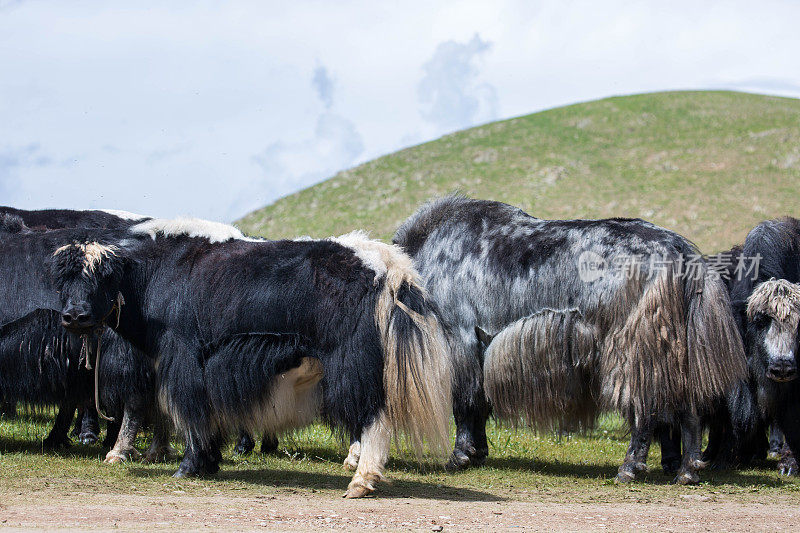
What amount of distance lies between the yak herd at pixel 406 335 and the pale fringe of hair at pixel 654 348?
16mm

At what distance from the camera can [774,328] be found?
Answer: 7.88 m

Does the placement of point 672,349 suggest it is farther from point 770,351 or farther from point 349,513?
point 349,513

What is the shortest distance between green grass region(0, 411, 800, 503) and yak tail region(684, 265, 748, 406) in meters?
0.85

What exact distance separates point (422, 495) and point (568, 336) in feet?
6.15

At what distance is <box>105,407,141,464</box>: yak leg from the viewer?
7605 mm

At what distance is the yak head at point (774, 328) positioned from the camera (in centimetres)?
775

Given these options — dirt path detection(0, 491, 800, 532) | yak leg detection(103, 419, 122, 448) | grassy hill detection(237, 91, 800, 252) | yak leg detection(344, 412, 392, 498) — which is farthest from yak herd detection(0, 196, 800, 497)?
grassy hill detection(237, 91, 800, 252)

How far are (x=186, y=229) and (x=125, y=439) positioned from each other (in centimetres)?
189

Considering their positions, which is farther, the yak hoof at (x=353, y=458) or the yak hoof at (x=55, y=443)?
the yak hoof at (x=55, y=443)

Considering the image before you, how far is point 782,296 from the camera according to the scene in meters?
7.97

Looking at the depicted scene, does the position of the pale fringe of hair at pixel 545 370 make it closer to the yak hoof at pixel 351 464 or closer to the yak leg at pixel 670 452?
the yak leg at pixel 670 452

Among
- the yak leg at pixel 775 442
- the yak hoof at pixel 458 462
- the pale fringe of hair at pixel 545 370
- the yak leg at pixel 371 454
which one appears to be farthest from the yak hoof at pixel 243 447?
the yak leg at pixel 775 442

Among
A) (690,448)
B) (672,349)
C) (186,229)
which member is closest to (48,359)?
(186,229)

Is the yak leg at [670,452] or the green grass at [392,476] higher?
the yak leg at [670,452]
